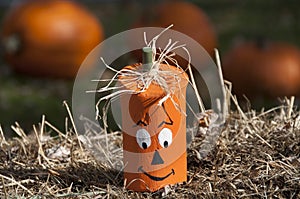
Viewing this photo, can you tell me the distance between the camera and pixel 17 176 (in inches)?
103

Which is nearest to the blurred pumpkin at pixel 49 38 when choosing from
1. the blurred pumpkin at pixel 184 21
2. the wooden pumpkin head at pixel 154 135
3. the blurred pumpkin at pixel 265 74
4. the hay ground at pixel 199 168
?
the blurred pumpkin at pixel 184 21

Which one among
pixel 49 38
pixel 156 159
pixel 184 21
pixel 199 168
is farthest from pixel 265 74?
pixel 156 159

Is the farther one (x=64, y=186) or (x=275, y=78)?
(x=275, y=78)

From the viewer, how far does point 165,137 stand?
7.80ft

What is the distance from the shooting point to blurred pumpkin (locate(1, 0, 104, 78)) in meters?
6.16

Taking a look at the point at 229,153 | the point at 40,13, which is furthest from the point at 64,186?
the point at 40,13

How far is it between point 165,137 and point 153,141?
4 centimetres

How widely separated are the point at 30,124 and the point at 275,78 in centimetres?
172

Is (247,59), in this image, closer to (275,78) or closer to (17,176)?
(275,78)

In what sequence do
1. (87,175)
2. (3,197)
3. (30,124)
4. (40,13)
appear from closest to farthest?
1. (3,197)
2. (87,175)
3. (30,124)
4. (40,13)

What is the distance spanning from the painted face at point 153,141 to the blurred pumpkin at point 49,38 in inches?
150

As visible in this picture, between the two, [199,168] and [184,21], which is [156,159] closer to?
[199,168]

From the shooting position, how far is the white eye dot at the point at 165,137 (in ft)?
7.78

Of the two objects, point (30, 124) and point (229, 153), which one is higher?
point (229, 153)
